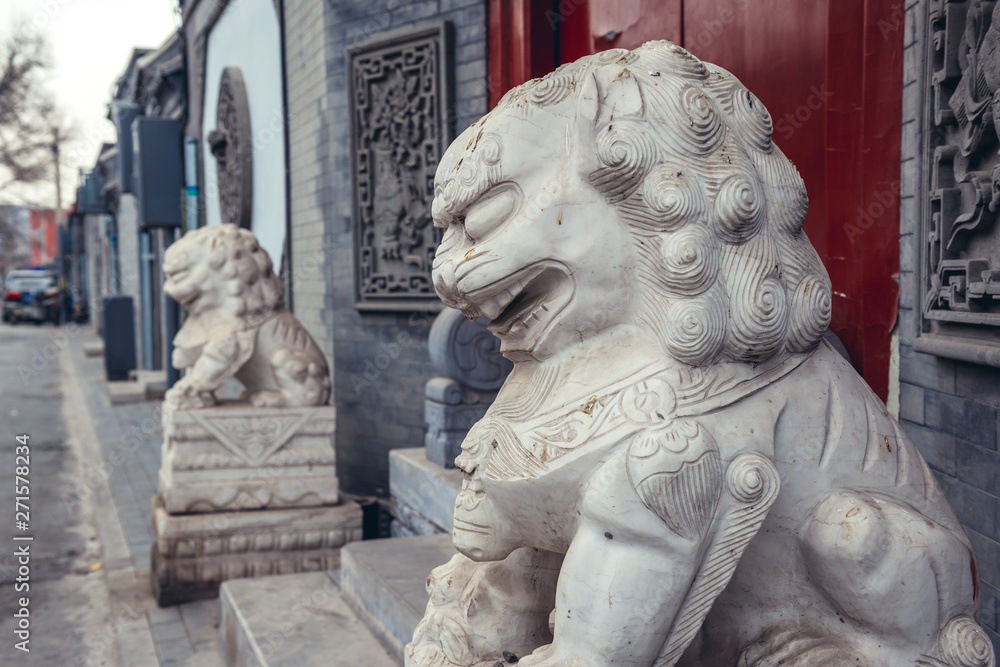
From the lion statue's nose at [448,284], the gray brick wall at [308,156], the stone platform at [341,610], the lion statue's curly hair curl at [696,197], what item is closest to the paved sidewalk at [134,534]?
the stone platform at [341,610]

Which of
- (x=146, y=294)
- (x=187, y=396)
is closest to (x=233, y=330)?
(x=187, y=396)

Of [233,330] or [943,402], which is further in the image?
[233,330]

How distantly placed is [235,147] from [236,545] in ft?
17.2

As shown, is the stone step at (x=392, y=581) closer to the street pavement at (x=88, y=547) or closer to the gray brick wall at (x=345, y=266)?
the street pavement at (x=88, y=547)

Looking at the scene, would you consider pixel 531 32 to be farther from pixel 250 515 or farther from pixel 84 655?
pixel 84 655

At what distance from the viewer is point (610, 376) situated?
1215 mm

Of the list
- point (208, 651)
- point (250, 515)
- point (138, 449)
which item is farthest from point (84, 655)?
point (138, 449)

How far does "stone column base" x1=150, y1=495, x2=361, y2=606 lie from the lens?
387 cm

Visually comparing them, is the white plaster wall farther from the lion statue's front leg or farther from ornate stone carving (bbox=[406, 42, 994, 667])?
ornate stone carving (bbox=[406, 42, 994, 667])

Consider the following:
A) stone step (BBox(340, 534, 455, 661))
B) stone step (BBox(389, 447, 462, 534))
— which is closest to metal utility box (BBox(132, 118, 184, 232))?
stone step (BBox(389, 447, 462, 534))

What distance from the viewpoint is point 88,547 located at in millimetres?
4957

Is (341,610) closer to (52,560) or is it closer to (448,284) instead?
(448,284)

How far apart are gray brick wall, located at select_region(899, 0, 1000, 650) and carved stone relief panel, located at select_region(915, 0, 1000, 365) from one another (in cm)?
5

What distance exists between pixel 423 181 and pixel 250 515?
234cm
